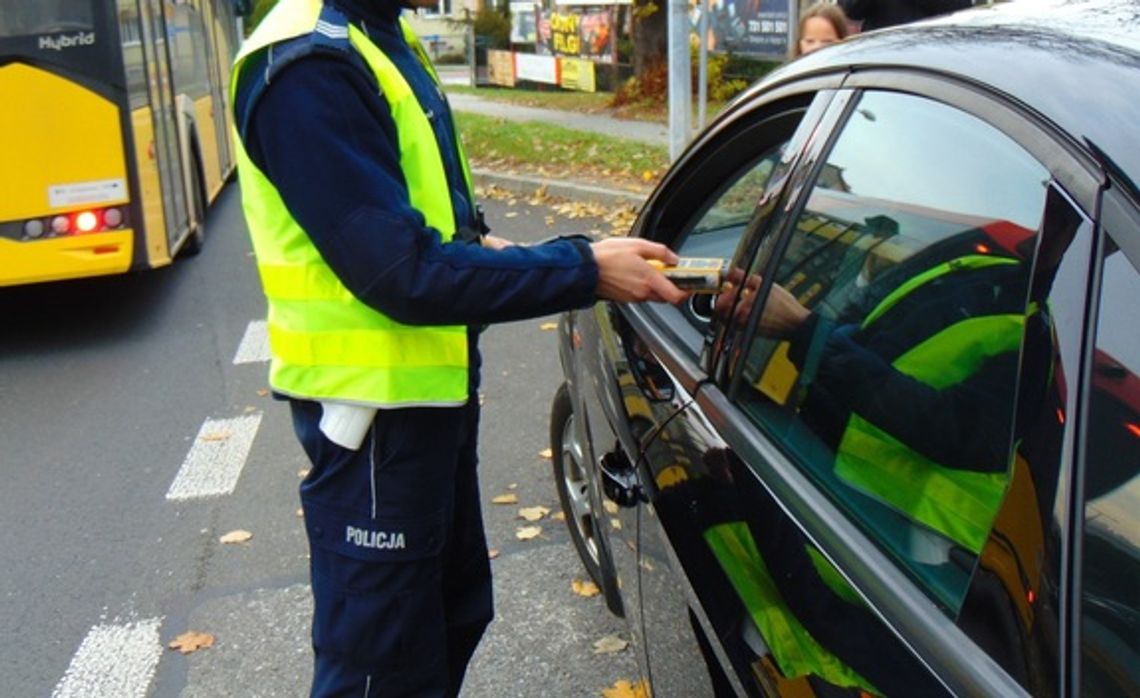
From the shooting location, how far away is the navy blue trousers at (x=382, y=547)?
223cm

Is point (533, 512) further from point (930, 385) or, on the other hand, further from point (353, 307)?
point (930, 385)

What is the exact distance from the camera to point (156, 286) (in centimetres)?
873

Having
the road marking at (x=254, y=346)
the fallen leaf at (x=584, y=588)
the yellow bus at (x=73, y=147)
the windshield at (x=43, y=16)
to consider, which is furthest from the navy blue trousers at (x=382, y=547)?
the windshield at (x=43, y=16)

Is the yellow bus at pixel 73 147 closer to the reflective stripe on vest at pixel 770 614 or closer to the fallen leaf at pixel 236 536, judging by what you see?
the fallen leaf at pixel 236 536

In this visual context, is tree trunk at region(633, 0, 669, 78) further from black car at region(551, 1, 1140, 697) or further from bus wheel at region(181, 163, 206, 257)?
black car at region(551, 1, 1140, 697)

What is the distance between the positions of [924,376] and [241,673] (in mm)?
2569

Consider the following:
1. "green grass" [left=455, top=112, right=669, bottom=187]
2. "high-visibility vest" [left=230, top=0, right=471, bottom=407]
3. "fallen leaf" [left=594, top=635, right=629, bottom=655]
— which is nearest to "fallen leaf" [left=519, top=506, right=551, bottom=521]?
"fallen leaf" [left=594, top=635, right=629, bottom=655]

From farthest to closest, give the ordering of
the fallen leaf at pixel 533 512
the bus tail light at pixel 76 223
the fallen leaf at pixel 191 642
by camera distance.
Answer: the bus tail light at pixel 76 223 < the fallen leaf at pixel 533 512 < the fallen leaf at pixel 191 642

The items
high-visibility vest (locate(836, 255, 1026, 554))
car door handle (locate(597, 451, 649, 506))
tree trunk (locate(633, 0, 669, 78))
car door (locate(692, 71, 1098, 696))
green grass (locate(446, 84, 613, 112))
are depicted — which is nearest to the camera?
car door (locate(692, 71, 1098, 696))

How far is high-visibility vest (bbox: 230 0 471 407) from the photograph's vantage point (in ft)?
6.89

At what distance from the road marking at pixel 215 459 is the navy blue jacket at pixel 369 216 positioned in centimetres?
315

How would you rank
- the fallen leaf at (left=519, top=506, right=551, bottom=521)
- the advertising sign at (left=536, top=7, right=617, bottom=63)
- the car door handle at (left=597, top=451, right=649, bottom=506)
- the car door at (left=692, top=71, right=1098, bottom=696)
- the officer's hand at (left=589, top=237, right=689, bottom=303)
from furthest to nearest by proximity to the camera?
the advertising sign at (left=536, top=7, right=617, bottom=63) < the fallen leaf at (left=519, top=506, right=551, bottom=521) < the car door handle at (left=597, top=451, right=649, bottom=506) < the officer's hand at (left=589, top=237, right=689, bottom=303) < the car door at (left=692, top=71, right=1098, bottom=696)

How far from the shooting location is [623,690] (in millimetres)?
3396

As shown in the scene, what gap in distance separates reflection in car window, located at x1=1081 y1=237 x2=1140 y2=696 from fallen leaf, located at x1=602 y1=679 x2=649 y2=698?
2.23 meters
